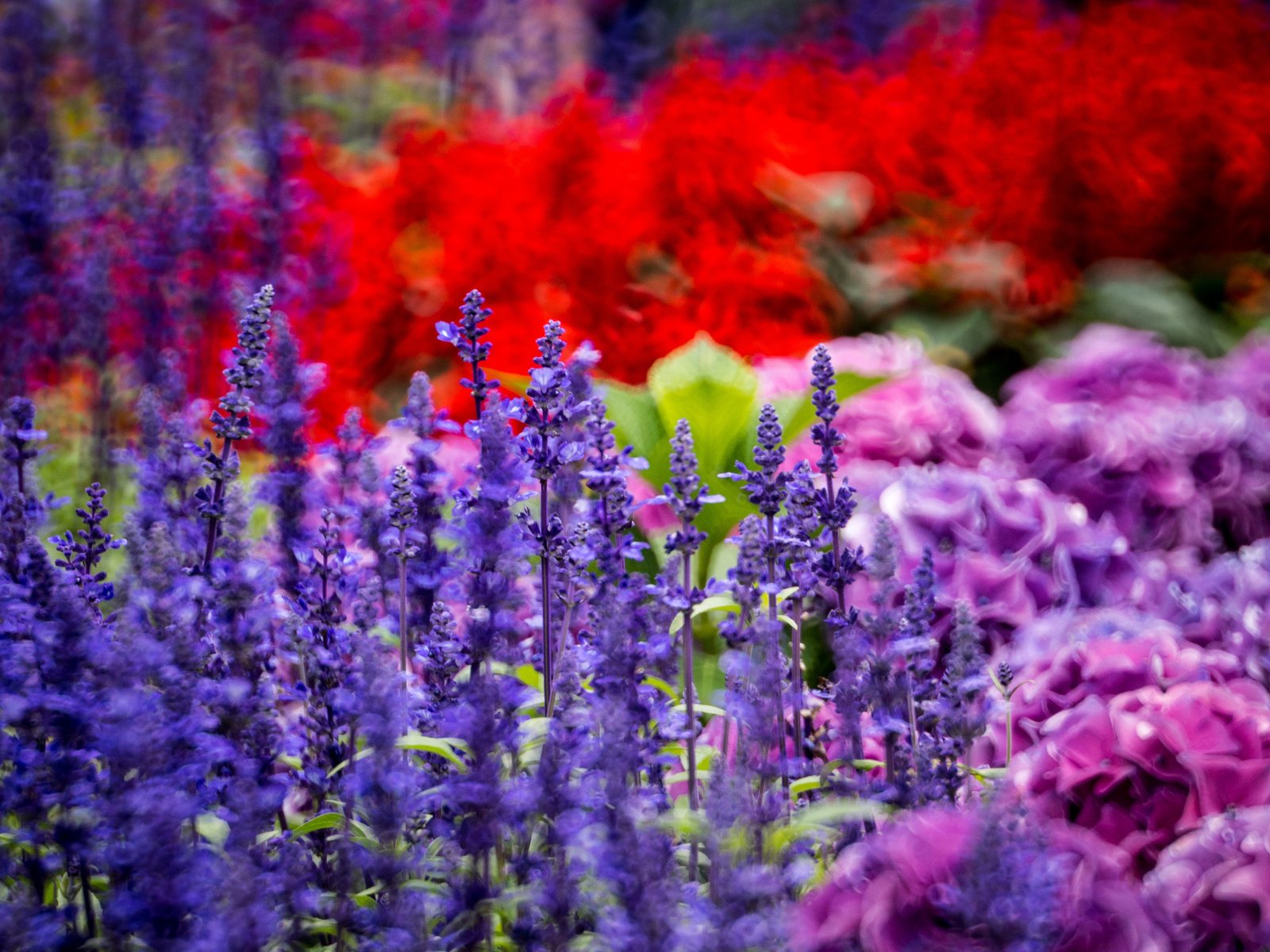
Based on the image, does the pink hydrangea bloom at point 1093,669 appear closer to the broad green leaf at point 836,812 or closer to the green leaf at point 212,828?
the broad green leaf at point 836,812

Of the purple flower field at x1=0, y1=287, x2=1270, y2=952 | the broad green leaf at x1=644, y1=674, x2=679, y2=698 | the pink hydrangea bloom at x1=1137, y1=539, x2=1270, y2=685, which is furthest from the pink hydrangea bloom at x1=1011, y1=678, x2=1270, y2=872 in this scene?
the broad green leaf at x1=644, y1=674, x2=679, y2=698

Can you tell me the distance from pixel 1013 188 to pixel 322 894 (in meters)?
3.23

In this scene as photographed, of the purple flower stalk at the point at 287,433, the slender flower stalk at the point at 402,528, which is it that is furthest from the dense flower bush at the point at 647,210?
the slender flower stalk at the point at 402,528

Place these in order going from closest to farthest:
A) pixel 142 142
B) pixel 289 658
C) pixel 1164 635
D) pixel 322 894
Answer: pixel 322 894 → pixel 289 658 → pixel 1164 635 → pixel 142 142

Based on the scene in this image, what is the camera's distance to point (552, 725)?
Answer: 4.09ft

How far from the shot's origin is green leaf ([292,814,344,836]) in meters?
1.27

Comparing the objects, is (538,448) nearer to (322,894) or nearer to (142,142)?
(322,894)

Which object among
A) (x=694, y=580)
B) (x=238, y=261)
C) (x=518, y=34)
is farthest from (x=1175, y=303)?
(x=518, y=34)

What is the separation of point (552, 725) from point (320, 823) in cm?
26

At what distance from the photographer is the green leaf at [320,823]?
127 cm

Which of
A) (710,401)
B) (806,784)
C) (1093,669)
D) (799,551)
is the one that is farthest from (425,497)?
(710,401)

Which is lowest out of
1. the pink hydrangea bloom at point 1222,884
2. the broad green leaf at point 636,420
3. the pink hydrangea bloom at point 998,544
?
the pink hydrangea bloom at point 1222,884

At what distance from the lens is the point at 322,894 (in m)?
1.26

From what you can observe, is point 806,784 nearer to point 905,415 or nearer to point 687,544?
point 687,544
